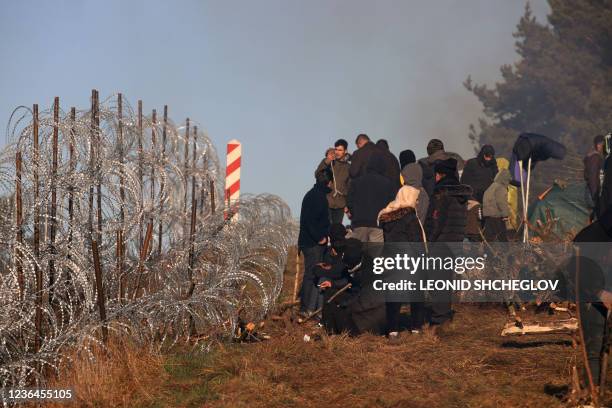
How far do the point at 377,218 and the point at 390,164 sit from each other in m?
1.35

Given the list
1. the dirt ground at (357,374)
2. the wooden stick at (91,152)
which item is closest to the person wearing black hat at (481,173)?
the dirt ground at (357,374)

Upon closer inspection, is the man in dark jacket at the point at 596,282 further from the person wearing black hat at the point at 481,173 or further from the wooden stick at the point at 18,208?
the person wearing black hat at the point at 481,173

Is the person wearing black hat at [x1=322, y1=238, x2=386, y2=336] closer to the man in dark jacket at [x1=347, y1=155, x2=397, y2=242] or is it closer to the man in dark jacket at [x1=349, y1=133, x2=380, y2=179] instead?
the man in dark jacket at [x1=347, y1=155, x2=397, y2=242]

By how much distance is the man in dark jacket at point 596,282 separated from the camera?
676 centimetres

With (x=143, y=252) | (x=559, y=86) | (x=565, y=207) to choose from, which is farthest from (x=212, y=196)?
(x=559, y=86)

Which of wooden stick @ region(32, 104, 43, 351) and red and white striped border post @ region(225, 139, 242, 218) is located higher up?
red and white striped border post @ region(225, 139, 242, 218)

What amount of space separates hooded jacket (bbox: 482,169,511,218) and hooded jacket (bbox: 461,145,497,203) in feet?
1.69

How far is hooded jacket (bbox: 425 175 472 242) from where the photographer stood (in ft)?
35.8

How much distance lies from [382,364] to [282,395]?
1.17m

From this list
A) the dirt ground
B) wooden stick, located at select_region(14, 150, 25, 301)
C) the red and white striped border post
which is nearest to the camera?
the dirt ground

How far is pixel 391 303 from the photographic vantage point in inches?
418

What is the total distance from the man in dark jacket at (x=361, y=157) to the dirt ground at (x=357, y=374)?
3.03m

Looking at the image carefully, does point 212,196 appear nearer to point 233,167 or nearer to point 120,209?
point 120,209

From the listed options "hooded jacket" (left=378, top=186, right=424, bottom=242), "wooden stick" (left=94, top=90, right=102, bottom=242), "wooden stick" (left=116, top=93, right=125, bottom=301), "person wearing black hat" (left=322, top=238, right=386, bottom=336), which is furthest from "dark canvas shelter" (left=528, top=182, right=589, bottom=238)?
"wooden stick" (left=94, top=90, right=102, bottom=242)
